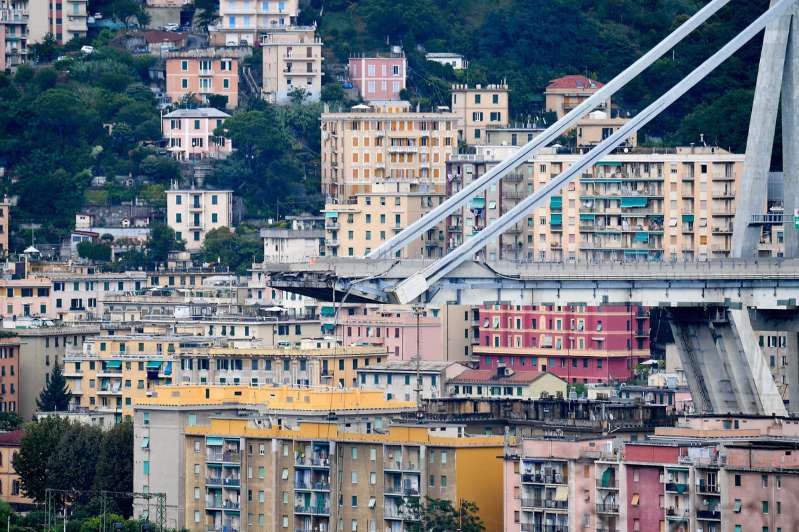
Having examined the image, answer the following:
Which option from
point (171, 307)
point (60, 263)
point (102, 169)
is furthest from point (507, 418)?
point (102, 169)

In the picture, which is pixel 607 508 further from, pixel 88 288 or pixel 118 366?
pixel 88 288

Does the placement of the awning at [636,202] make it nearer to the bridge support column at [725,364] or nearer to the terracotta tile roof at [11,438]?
the terracotta tile roof at [11,438]

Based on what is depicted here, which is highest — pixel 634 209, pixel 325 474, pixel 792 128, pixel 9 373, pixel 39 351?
pixel 634 209

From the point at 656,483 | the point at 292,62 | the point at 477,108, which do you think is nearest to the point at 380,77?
the point at 292,62

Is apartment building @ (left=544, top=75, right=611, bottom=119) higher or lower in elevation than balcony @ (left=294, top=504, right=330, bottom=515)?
higher

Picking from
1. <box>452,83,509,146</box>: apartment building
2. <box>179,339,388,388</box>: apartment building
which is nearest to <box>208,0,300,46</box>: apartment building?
<box>452,83,509,146</box>: apartment building

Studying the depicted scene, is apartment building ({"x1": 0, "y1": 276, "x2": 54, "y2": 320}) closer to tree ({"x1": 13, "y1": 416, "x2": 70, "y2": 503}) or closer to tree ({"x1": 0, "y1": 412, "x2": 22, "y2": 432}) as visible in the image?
tree ({"x1": 0, "y1": 412, "x2": 22, "y2": 432})
